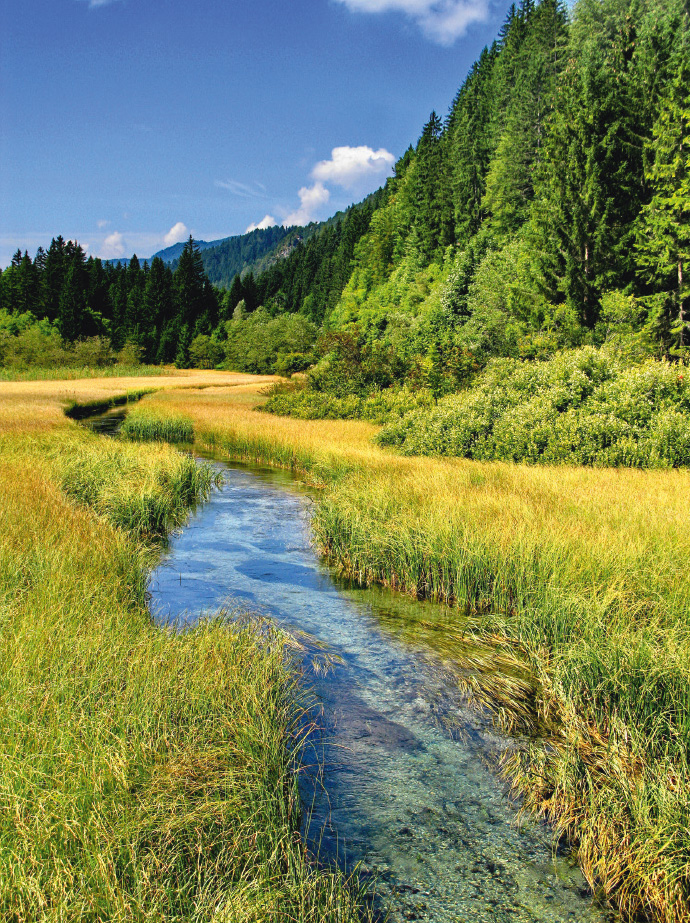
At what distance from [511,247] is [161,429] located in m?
30.0

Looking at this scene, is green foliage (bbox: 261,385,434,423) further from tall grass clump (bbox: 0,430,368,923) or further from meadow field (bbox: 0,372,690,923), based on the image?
tall grass clump (bbox: 0,430,368,923)

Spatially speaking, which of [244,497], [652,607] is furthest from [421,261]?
[652,607]

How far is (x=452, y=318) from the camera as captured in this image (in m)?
44.1

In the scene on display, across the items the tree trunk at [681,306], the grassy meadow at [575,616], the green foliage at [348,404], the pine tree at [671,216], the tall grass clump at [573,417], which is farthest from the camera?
the tree trunk at [681,306]

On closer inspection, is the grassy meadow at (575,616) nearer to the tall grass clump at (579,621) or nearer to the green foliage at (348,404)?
Answer: the tall grass clump at (579,621)

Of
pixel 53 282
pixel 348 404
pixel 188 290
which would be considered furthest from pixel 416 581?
pixel 188 290

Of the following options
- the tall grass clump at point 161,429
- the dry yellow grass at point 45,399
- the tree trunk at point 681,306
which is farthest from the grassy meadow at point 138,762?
the tree trunk at point 681,306

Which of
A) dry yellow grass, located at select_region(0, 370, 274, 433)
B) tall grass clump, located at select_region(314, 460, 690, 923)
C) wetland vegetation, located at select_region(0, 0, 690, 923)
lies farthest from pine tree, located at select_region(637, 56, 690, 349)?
dry yellow grass, located at select_region(0, 370, 274, 433)

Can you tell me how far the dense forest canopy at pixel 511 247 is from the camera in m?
29.9

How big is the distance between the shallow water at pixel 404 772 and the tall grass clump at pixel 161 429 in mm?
17170

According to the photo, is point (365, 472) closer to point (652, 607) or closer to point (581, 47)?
point (652, 607)

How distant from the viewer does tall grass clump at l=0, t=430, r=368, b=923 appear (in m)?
2.80

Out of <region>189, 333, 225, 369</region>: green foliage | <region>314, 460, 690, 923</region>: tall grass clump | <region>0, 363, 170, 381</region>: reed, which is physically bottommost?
<region>314, 460, 690, 923</region>: tall grass clump

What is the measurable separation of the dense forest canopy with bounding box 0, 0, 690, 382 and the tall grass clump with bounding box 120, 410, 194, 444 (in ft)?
34.7
